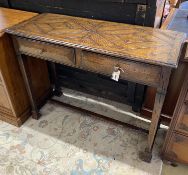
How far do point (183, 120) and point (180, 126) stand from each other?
50mm

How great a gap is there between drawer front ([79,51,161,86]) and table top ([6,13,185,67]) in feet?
0.15

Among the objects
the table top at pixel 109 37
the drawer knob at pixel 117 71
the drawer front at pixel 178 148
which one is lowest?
the drawer front at pixel 178 148

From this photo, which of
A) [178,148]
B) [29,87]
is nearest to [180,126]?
[178,148]

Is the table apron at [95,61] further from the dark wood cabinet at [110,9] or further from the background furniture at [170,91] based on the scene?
the dark wood cabinet at [110,9]

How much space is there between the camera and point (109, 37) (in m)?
1.21

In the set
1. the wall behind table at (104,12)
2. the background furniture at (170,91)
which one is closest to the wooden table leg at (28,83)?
the wall behind table at (104,12)

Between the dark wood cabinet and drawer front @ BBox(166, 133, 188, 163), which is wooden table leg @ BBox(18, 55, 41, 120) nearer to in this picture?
the dark wood cabinet

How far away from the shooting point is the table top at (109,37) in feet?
3.40

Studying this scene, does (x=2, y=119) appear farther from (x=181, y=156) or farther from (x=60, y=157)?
(x=181, y=156)

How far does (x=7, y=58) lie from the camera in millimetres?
1429

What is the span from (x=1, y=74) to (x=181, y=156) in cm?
131

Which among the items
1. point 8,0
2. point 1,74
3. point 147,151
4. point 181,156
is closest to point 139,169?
point 147,151

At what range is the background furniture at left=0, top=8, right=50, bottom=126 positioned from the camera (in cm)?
142

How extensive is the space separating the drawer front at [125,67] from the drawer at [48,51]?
86 mm
